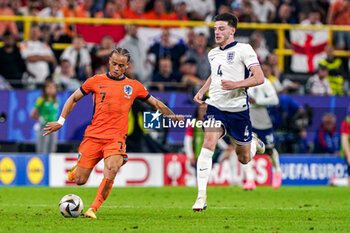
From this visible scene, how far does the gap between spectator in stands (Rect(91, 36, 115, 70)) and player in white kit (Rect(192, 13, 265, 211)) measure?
8.33 meters

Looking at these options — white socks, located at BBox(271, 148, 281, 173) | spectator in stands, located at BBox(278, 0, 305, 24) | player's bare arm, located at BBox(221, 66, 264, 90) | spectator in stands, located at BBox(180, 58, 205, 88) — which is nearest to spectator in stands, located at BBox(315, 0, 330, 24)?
spectator in stands, located at BBox(278, 0, 305, 24)

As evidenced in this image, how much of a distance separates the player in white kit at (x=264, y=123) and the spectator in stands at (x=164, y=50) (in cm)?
392

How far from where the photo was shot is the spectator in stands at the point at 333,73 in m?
20.7

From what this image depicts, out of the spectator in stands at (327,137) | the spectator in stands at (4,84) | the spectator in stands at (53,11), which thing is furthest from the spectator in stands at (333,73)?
the spectator in stands at (4,84)

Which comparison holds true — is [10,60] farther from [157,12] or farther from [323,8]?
[323,8]

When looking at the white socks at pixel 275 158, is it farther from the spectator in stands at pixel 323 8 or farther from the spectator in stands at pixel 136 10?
the spectator in stands at pixel 323 8

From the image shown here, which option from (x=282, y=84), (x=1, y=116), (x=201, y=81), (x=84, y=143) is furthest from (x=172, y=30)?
(x=84, y=143)

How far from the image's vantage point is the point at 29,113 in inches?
713

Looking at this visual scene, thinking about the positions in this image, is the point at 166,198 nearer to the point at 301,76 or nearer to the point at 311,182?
the point at 311,182

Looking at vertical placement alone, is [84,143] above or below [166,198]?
above

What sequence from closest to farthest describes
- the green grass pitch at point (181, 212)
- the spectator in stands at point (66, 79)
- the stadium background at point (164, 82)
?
the green grass pitch at point (181, 212)
the stadium background at point (164, 82)
the spectator in stands at point (66, 79)

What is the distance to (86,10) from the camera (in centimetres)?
2061

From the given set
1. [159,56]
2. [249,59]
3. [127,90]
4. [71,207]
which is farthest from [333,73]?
[71,207]

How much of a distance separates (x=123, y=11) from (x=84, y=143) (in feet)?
36.9
